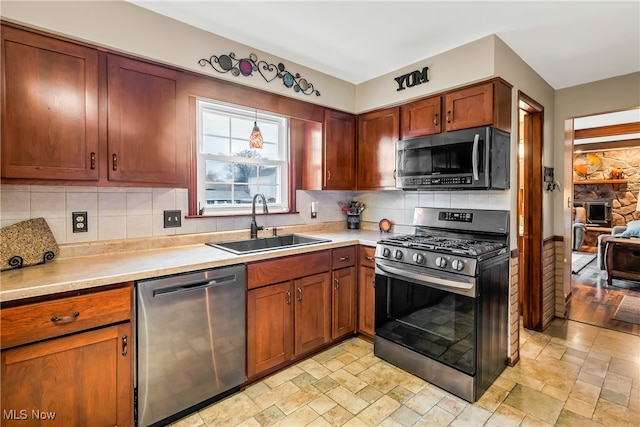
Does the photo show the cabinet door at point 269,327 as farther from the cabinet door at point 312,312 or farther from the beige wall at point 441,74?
the beige wall at point 441,74

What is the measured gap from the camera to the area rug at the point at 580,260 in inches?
217

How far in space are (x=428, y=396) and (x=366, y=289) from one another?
93 cm

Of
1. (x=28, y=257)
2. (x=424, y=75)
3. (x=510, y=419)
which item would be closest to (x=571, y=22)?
(x=424, y=75)

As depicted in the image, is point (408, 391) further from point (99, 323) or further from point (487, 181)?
point (99, 323)

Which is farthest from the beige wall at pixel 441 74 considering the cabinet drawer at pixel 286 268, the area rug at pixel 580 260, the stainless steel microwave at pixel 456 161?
the area rug at pixel 580 260

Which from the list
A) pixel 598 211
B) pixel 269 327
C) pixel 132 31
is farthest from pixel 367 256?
pixel 598 211

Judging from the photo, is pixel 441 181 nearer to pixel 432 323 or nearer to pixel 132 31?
pixel 432 323

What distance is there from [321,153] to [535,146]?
6.80 ft

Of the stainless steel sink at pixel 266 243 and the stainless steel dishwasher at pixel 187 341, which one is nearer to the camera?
the stainless steel dishwasher at pixel 187 341

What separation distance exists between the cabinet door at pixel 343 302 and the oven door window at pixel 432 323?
0.33 m

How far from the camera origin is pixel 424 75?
8.56ft

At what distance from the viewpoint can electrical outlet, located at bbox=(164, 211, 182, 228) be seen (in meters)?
2.32

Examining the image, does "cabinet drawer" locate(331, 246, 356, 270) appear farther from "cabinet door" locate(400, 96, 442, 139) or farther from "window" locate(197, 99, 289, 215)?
"cabinet door" locate(400, 96, 442, 139)

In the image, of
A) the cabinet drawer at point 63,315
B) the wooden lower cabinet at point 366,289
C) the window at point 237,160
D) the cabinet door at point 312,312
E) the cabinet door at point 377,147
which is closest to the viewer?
the cabinet drawer at point 63,315
